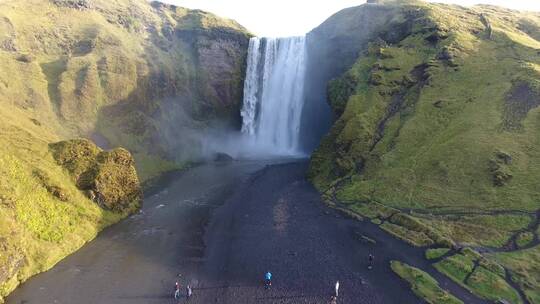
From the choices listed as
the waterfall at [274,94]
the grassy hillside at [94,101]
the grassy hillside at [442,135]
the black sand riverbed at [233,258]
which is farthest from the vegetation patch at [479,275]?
the waterfall at [274,94]

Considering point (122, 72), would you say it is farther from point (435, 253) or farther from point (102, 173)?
point (435, 253)

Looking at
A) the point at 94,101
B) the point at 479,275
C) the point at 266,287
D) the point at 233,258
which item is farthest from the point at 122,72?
the point at 479,275

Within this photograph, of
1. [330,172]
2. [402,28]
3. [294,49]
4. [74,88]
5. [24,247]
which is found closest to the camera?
[24,247]

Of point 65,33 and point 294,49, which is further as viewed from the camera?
point 294,49

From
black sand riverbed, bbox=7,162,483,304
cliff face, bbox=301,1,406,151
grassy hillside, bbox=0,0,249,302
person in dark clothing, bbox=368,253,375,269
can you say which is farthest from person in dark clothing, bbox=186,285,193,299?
cliff face, bbox=301,1,406,151

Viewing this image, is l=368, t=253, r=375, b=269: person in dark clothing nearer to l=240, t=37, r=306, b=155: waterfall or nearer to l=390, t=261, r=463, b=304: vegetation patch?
l=390, t=261, r=463, b=304: vegetation patch

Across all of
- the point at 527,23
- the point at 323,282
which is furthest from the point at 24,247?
the point at 527,23

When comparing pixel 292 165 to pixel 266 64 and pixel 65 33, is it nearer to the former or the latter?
pixel 266 64
